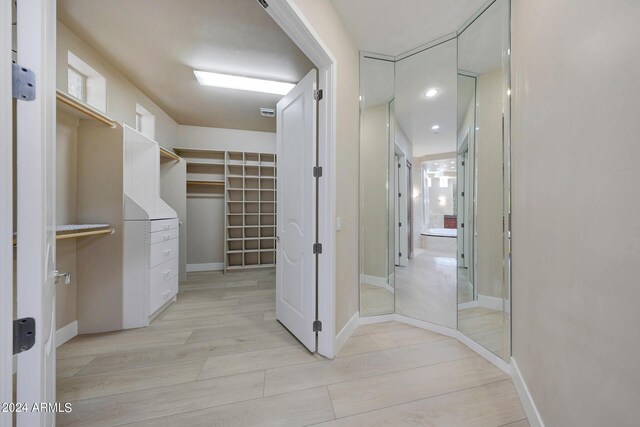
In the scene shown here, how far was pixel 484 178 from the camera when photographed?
1994 mm

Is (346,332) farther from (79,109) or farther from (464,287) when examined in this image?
(79,109)

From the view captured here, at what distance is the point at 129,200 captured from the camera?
88.0 inches

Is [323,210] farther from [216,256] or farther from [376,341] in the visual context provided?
[216,256]

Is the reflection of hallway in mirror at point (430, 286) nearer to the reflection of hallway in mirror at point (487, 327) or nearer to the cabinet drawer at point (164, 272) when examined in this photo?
the reflection of hallway in mirror at point (487, 327)

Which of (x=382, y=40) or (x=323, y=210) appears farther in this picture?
(x=382, y=40)

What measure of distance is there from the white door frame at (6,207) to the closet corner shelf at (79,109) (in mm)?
1608

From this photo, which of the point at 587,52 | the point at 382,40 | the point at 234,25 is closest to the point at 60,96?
the point at 234,25

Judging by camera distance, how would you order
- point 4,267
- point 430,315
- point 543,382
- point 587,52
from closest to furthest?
point 4,267 < point 587,52 < point 543,382 < point 430,315

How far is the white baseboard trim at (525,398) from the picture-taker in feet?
3.83

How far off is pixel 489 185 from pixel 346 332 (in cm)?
181

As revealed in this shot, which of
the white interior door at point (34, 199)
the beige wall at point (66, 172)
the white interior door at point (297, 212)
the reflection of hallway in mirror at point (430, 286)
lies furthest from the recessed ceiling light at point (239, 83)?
the reflection of hallway in mirror at point (430, 286)

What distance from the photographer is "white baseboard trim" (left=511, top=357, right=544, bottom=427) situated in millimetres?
1166

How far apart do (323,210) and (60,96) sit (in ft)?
6.88

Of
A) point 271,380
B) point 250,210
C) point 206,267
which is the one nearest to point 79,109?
point 271,380
